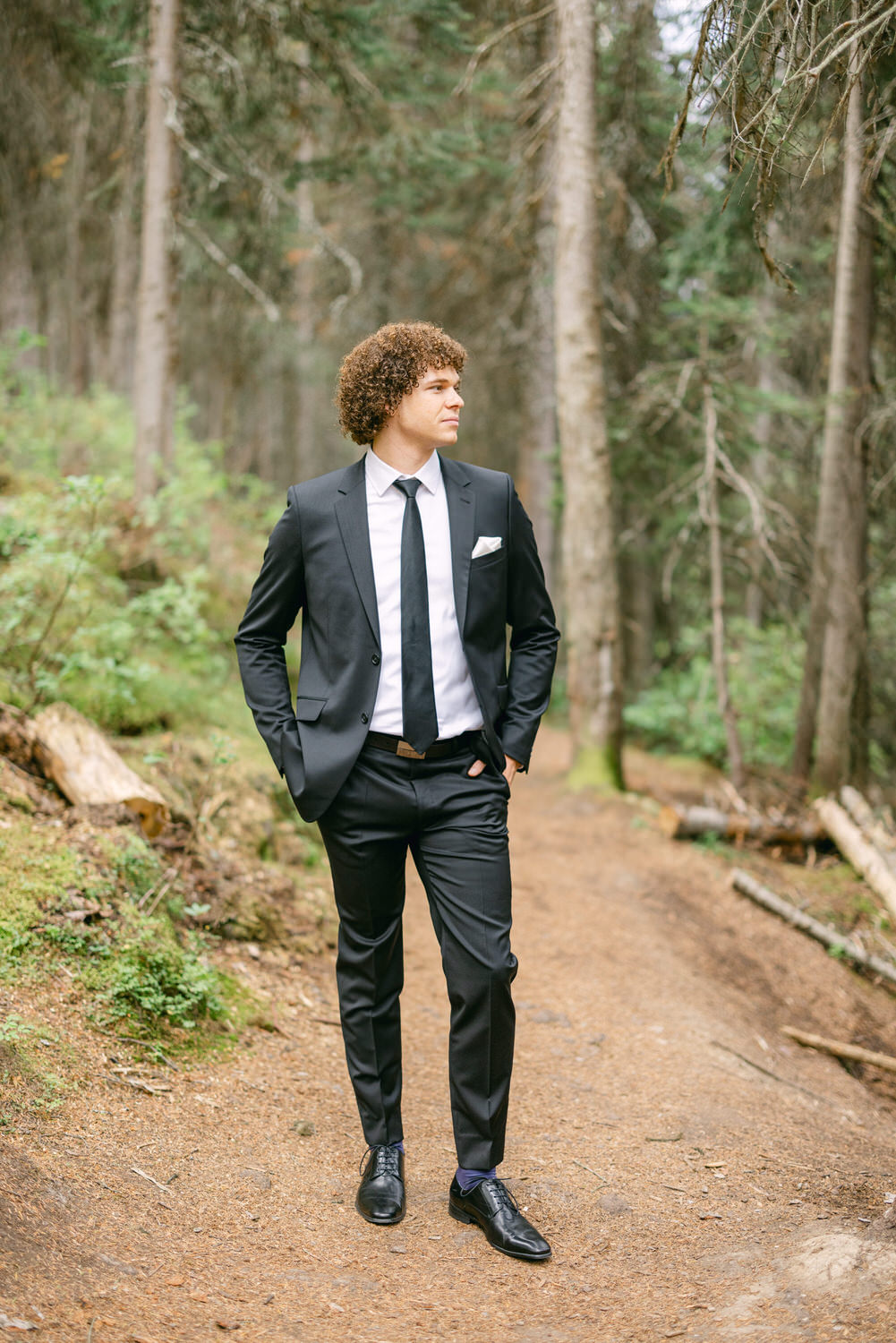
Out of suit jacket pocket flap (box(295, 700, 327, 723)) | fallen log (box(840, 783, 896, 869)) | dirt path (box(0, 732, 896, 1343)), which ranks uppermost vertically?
suit jacket pocket flap (box(295, 700, 327, 723))

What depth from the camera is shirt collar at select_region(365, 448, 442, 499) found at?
128 inches

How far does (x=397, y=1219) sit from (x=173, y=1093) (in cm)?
101

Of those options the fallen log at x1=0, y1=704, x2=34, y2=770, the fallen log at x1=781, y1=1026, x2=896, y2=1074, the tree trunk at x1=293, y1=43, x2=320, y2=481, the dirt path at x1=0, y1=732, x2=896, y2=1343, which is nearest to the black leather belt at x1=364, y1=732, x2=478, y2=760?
the dirt path at x1=0, y1=732, x2=896, y2=1343

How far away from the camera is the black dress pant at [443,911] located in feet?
10.2

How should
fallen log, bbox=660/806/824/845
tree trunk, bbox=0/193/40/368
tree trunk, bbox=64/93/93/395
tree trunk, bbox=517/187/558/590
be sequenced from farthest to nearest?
tree trunk, bbox=64/93/93/395
tree trunk, bbox=0/193/40/368
tree trunk, bbox=517/187/558/590
fallen log, bbox=660/806/824/845

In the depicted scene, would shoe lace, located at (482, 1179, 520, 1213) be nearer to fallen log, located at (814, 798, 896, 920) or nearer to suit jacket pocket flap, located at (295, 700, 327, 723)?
suit jacket pocket flap, located at (295, 700, 327, 723)

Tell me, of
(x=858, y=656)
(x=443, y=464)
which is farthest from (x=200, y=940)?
(x=858, y=656)

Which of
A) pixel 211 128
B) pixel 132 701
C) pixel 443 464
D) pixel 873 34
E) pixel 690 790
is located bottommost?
pixel 690 790

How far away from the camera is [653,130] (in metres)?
10.8

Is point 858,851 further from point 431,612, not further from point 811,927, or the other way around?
point 431,612

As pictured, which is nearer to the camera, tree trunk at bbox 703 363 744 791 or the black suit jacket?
the black suit jacket

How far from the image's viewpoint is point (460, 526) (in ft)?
10.6

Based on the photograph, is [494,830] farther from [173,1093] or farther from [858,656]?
[858,656]

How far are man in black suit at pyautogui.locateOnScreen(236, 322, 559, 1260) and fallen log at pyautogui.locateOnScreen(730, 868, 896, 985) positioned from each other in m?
4.25
